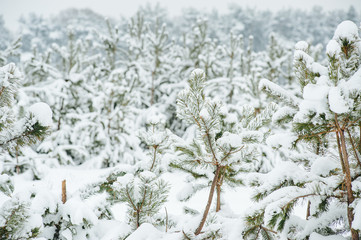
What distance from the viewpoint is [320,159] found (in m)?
1.23

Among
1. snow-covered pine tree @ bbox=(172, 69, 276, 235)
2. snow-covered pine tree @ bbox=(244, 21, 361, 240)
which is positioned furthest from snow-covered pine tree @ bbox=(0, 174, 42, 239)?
snow-covered pine tree @ bbox=(244, 21, 361, 240)

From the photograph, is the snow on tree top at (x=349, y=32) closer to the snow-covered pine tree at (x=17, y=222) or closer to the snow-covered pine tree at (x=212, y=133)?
the snow-covered pine tree at (x=212, y=133)

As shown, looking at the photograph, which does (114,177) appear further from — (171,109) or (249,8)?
(249,8)

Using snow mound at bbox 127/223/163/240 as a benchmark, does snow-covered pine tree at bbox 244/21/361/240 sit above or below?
above

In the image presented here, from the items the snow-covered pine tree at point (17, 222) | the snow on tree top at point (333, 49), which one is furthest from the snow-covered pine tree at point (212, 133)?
the snow-covered pine tree at point (17, 222)

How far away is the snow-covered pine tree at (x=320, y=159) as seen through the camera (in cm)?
89

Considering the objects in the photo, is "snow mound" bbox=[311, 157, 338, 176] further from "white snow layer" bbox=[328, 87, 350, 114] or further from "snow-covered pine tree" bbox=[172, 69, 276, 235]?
"white snow layer" bbox=[328, 87, 350, 114]

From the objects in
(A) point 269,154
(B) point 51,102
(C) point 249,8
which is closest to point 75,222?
(A) point 269,154

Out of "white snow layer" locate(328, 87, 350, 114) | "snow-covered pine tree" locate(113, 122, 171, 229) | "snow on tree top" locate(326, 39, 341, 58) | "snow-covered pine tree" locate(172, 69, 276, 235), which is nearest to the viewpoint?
"white snow layer" locate(328, 87, 350, 114)

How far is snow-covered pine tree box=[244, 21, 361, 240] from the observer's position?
89 centimetres

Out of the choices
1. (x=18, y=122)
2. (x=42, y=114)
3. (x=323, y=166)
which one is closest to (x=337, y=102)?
(x=323, y=166)

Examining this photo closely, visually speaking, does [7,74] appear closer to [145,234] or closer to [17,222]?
[17,222]

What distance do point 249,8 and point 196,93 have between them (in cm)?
3454

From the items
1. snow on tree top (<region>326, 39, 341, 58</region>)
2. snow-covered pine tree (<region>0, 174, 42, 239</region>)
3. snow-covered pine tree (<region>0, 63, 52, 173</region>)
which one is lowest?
snow-covered pine tree (<region>0, 174, 42, 239</region>)
